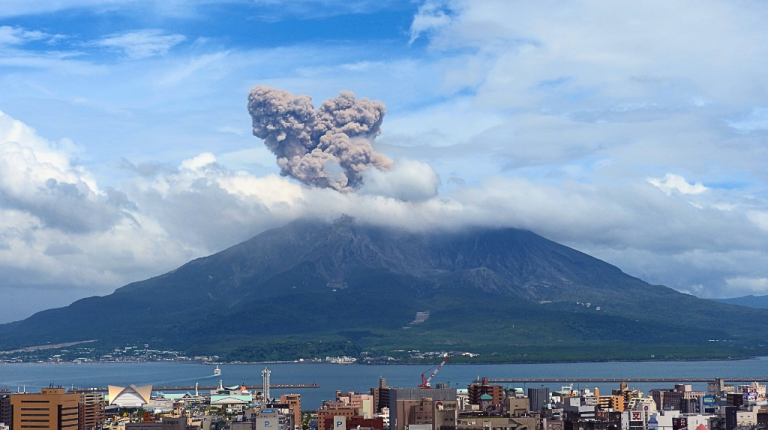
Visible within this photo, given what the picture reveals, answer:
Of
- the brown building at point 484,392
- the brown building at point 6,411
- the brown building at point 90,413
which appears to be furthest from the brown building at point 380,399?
the brown building at point 6,411

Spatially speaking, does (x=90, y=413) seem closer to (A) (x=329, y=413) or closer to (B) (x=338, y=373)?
(A) (x=329, y=413)

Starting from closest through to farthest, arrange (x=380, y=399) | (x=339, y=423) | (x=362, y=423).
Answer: (x=339, y=423), (x=362, y=423), (x=380, y=399)

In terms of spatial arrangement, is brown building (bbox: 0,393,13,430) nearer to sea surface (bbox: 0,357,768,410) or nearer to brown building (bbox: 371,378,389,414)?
brown building (bbox: 371,378,389,414)

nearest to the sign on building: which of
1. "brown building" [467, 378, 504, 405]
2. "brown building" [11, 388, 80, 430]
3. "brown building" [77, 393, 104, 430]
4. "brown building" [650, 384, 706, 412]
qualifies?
"brown building" [11, 388, 80, 430]

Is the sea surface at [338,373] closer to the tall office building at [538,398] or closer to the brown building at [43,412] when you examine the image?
the tall office building at [538,398]

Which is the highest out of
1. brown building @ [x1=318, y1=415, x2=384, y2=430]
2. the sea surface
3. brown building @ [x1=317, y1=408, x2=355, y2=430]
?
the sea surface

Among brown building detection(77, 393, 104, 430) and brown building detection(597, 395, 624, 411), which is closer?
brown building detection(77, 393, 104, 430)

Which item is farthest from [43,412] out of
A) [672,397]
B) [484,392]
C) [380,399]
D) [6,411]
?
[672,397]

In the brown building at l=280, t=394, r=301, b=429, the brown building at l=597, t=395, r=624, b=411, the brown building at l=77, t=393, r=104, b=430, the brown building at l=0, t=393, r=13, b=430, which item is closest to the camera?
the brown building at l=0, t=393, r=13, b=430
